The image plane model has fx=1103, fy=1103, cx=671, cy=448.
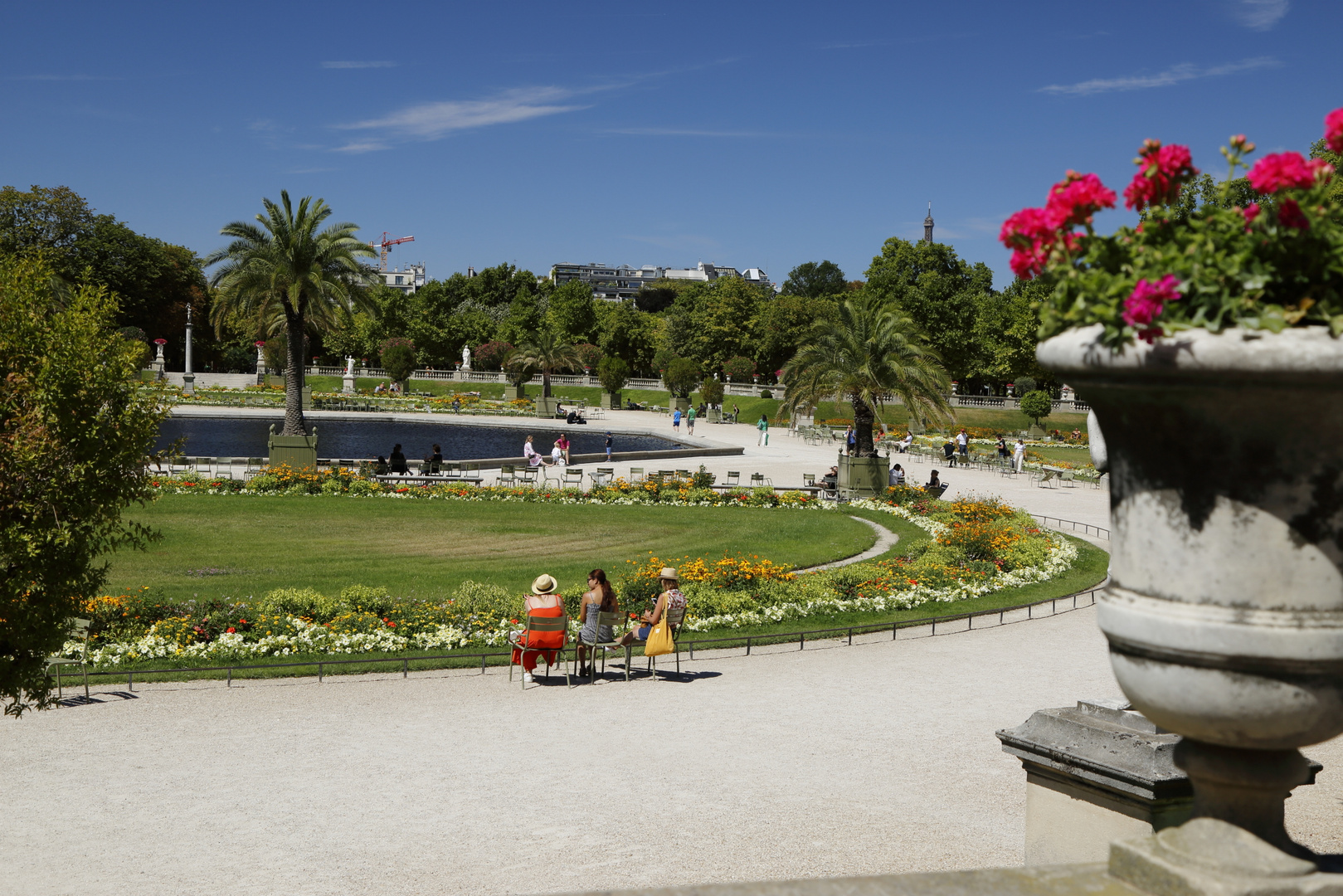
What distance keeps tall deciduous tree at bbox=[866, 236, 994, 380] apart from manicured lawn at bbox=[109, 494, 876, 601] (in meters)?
→ 53.2

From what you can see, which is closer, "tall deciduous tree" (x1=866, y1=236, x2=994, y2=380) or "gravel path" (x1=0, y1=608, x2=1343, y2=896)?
"gravel path" (x1=0, y1=608, x2=1343, y2=896)

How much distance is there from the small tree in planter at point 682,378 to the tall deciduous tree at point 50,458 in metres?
65.7

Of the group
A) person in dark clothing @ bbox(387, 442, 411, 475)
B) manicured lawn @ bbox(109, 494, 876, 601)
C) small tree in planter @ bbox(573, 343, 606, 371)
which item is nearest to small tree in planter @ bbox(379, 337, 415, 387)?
small tree in planter @ bbox(573, 343, 606, 371)

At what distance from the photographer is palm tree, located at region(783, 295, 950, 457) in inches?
1226

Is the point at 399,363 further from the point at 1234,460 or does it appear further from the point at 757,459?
the point at 1234,460

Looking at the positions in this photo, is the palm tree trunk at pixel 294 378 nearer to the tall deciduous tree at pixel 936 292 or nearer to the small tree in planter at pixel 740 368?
the tall deciduous tree at pixel 936 292

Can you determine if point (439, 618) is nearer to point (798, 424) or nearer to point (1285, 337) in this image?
point (1285, 337)

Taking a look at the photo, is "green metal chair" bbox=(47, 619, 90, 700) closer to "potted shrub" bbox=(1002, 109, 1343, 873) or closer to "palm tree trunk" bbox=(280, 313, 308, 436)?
"potted shrub" bbox=(1002, 109, 1343, 873)

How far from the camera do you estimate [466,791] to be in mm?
7910

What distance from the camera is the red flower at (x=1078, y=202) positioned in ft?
9.87

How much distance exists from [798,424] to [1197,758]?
60.3 meters

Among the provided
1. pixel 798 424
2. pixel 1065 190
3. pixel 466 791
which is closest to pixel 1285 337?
pixel 1065 190

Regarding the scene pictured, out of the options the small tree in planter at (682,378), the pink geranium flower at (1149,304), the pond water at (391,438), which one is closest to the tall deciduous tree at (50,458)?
the pink geranium flower at (1149,304)

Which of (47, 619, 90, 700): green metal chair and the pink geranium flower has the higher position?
the pink geranium flower
